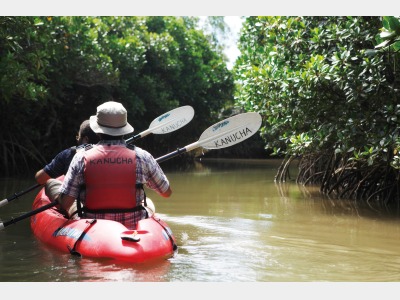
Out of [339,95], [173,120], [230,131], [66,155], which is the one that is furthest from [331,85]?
[66,155]

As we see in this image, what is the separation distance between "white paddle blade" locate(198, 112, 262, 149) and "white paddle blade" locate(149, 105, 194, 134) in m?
0.77

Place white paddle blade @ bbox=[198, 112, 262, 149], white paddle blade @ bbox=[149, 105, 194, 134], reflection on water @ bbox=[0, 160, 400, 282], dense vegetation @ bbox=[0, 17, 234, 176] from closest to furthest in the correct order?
reflection on water @ bbox=[0, 160, 400, 282] → white paddle blade @ bbox=[198, 112, 262, 149] → white paddle blade @ bbox=[149, 105, 194, 134] → dense vegetation @ bbox=[0, 17, 234, 176]

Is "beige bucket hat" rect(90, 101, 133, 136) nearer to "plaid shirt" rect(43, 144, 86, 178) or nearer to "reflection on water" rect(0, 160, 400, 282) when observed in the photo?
"plaid shirt" rect(43, 144, 86, 178)

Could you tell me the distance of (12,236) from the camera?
237 inches

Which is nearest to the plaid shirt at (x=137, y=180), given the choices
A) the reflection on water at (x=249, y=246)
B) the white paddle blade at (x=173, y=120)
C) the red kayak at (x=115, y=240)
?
the red kayak at (x=115, y=240)

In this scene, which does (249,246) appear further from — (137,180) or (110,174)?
(110,174)

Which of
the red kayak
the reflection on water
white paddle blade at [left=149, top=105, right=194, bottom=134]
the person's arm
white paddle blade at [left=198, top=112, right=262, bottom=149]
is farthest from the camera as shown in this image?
white paddle blade at [left=149, top=105, right=194, bottom=134]

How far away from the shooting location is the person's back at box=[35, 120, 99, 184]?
215 inches

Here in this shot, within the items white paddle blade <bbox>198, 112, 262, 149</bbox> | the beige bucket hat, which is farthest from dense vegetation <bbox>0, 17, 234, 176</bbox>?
the beige bucket hat

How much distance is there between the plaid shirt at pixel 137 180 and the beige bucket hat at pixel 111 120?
0.09 m

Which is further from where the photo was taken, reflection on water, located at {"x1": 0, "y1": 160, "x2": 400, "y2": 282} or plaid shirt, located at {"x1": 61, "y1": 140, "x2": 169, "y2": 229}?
plaid shirt, located at {"x1": 61, "y1": 140, "x2": 169, "y2": 229}

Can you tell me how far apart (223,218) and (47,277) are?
322cm

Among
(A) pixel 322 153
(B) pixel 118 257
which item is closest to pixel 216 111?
(A) pixel 322 153

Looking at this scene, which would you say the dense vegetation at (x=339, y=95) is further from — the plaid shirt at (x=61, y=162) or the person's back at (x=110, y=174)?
the plaid shirt at (x=61, y=162)
